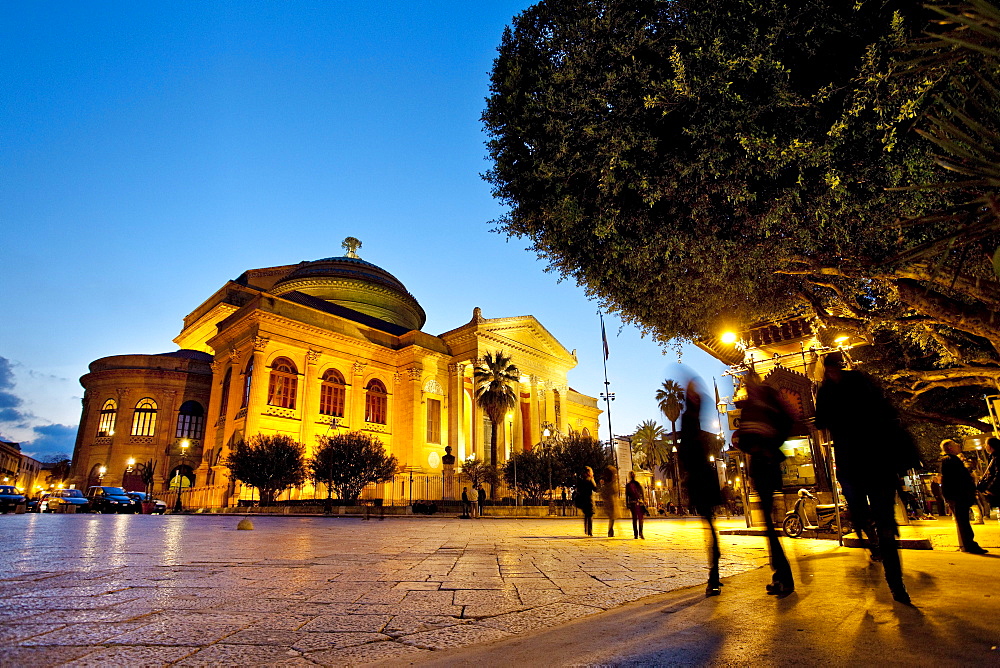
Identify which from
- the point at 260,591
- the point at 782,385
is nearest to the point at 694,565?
the point at 260,591

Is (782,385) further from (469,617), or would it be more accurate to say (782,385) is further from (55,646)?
(55,646)

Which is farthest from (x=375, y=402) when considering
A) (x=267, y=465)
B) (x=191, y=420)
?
Result: (x=191, y=420)

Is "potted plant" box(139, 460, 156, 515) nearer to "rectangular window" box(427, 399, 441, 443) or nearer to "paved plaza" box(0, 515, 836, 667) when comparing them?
"rectangular window" box(427, 399, 441, 443)

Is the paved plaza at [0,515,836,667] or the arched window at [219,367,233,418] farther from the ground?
the arched window at [219,367,233,418]

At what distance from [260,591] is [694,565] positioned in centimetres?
377

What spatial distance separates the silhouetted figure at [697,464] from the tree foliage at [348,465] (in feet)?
72.0

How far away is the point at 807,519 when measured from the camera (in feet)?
33.0

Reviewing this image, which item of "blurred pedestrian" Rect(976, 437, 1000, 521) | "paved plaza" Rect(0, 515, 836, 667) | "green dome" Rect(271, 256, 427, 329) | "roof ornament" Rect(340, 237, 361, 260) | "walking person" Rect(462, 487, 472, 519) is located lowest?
"walking person" Rect(462, 487, 472, 519)

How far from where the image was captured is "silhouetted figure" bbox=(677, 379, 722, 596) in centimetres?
389

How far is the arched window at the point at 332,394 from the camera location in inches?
1207

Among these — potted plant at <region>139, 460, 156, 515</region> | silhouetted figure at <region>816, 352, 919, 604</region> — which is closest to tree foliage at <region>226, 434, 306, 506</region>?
potted plant at <region>139, 460, 156, 515</region>

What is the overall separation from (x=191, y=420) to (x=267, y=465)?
51.2ft

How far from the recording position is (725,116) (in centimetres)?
604

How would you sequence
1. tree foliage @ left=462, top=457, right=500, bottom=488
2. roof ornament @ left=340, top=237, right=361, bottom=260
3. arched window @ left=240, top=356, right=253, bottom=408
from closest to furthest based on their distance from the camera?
arched window @ left=240, top=356, right=253, bottom=408, tree foliage @ left=462, top=457, right=500, bottom=488, roof ornament @ left=340, top=237, right=361, bottom=260
